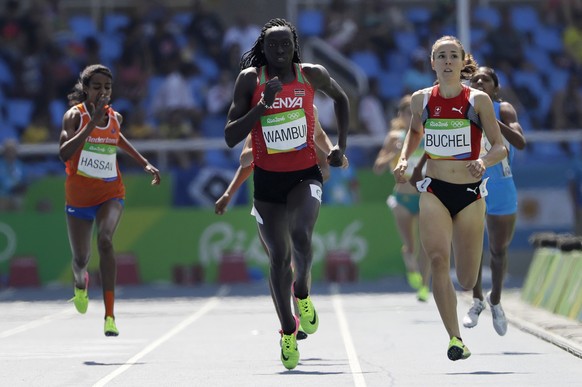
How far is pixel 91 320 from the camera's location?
16328mm

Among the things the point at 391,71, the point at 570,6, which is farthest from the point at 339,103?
the point at 570,6

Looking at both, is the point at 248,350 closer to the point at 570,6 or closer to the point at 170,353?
the point at 170,353

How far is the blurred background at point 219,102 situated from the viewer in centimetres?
2336

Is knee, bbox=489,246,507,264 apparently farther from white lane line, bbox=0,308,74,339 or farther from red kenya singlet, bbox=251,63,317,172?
white lane line, bbox=0,308,74,339

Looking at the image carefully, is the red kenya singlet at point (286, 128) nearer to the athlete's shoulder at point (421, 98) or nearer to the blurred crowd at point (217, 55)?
the athlete's shoulder at point (421, 98)

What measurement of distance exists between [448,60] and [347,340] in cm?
355

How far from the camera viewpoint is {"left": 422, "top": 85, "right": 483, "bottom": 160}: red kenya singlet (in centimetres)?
1033

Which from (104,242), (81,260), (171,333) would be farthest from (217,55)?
(104,242)

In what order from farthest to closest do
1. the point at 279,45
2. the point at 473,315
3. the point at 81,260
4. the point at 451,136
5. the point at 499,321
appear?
the point at 81,260 → the point at 473,315 → the point at 499,321 → the point at 451,136 → the point at 279,45

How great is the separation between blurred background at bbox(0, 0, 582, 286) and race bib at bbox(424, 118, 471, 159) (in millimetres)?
12846

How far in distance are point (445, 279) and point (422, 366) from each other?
667 mm

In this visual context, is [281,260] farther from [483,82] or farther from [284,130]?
[483,82]

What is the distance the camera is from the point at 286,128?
1039 cm

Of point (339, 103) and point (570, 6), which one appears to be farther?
point (570, 6)
